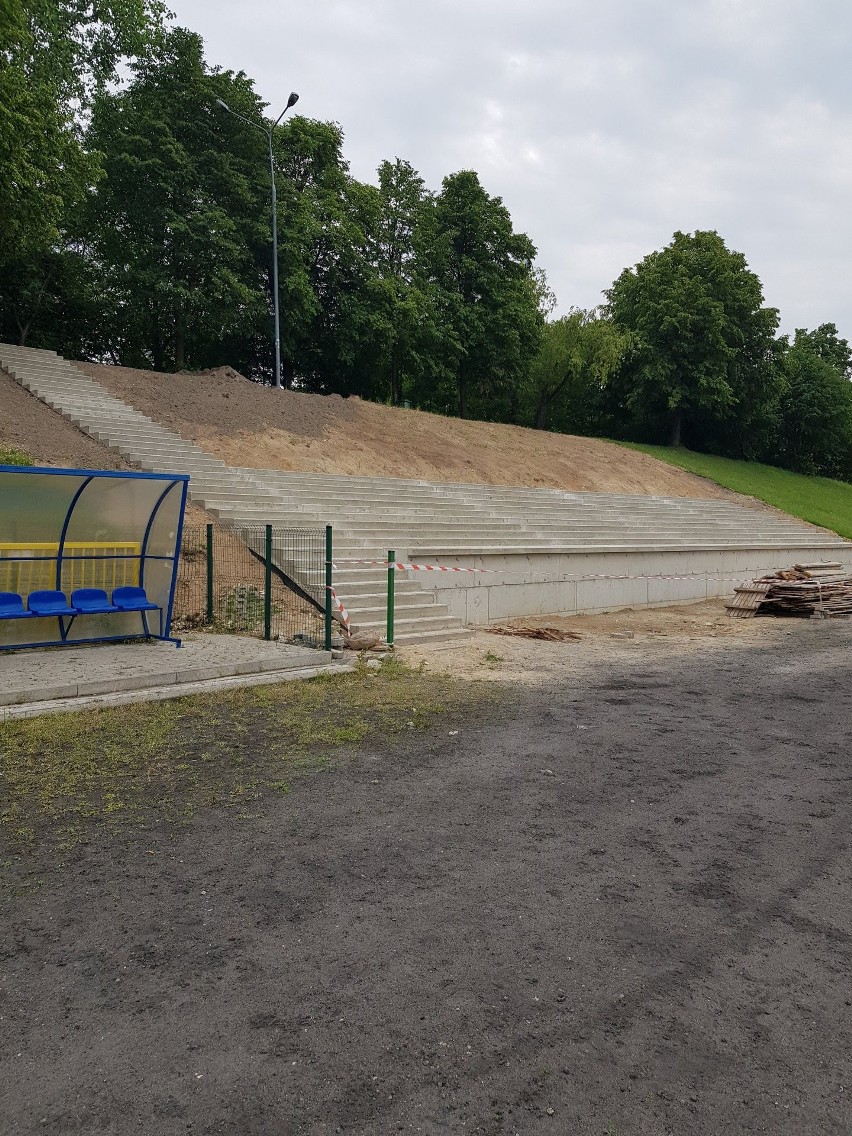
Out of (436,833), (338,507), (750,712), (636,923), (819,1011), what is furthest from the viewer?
(338,507)

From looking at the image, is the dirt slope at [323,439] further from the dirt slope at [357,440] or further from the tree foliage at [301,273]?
the tree foliage at [301,273]

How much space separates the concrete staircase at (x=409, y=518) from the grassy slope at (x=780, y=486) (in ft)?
20.3

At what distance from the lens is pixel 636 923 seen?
3797 millimetres

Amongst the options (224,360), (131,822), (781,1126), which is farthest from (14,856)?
(224,360)

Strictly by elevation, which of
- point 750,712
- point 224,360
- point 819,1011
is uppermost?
point 224,360

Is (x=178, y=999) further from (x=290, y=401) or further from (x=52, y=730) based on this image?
(x=290, y=401)

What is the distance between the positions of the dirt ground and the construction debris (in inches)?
314

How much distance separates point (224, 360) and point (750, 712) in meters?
37.0

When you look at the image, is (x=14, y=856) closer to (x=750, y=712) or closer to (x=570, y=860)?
(x=570, y=860)

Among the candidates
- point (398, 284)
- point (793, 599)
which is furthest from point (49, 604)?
point (398, 284)

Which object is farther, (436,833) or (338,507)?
(338,507)

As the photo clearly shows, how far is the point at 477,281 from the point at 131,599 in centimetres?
3850

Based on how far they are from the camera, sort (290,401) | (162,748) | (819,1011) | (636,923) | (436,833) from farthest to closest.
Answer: (290,401) < (162,748) < (436,833) < (636,923) < (819,1011)

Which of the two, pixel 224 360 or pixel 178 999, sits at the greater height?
pixel 224 360
